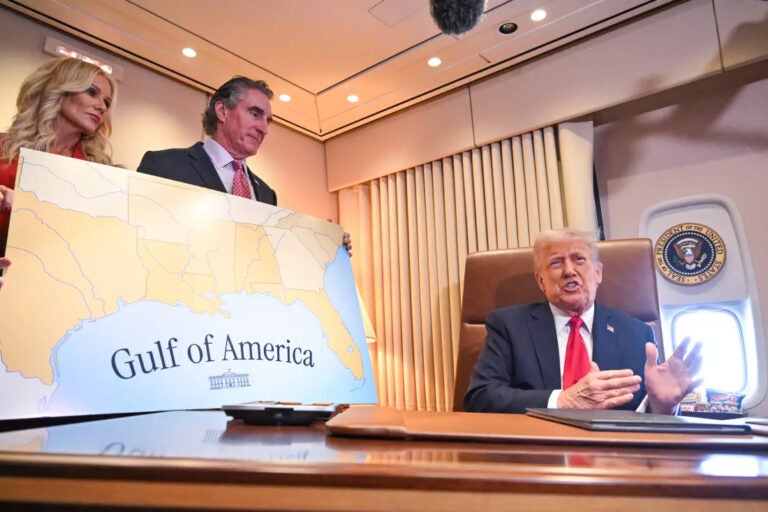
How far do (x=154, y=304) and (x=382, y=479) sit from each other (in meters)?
1.17

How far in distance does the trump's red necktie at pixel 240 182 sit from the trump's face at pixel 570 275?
1236 millimetres

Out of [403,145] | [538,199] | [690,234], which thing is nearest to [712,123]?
[690,234]

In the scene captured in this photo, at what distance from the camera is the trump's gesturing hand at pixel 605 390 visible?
1.10 m

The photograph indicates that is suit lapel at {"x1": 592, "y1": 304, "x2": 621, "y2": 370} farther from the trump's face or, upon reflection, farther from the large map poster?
the large map poster

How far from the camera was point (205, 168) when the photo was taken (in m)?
1.90

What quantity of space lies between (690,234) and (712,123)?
23.6 inches

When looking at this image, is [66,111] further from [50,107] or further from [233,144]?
[233,144]

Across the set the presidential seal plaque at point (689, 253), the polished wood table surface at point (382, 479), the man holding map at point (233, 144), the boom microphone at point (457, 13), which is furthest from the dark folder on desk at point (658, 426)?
the presidential seal plaque at point (689, 253)

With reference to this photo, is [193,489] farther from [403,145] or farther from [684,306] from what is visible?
[403,145]

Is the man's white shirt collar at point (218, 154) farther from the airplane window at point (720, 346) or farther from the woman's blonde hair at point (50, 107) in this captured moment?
the airplane window at point (720, 346)

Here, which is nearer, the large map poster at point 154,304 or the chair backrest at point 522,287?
the large map poster at point 154,304

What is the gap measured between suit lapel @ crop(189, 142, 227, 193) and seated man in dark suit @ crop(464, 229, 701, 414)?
118cm

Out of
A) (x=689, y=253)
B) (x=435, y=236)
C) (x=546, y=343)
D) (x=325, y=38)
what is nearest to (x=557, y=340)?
(x=546, y=343)

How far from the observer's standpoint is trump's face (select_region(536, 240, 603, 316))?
64.8 inches
